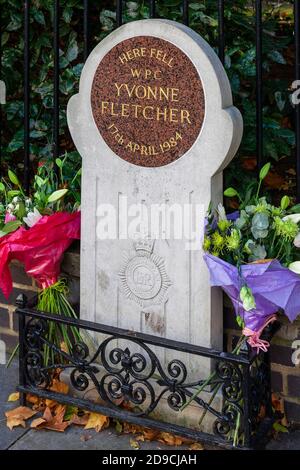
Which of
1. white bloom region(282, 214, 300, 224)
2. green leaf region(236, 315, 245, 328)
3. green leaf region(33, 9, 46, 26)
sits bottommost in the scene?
green leaf region(236, 315, 245, 328)

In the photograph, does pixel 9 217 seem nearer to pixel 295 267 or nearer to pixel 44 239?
pixel 44 239

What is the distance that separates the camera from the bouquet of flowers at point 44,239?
341cm

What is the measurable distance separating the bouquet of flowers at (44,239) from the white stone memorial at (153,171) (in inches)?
6.2

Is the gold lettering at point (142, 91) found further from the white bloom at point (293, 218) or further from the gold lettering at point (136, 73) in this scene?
the white bloom at point (293, 218)

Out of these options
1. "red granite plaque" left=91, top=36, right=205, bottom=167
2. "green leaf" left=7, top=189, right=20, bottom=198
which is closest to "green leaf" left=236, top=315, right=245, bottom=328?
"red granite plaque" left=91, top=36, right=205, bottom=167

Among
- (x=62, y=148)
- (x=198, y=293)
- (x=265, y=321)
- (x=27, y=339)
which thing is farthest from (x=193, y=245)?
(x=62, y=148)

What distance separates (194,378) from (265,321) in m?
0.40

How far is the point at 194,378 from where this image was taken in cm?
319

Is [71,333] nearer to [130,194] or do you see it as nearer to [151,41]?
[130,194]

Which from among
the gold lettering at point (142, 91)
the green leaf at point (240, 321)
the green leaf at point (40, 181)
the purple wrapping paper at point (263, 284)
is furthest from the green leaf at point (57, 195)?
the green leaf at point (240, 321)

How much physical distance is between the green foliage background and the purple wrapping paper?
958 mm

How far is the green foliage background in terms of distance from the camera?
3820 mm

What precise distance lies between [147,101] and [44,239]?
2.53 feet

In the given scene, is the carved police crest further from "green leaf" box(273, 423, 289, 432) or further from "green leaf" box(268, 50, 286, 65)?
"green leaf" box(268, 50, 286, 65)
